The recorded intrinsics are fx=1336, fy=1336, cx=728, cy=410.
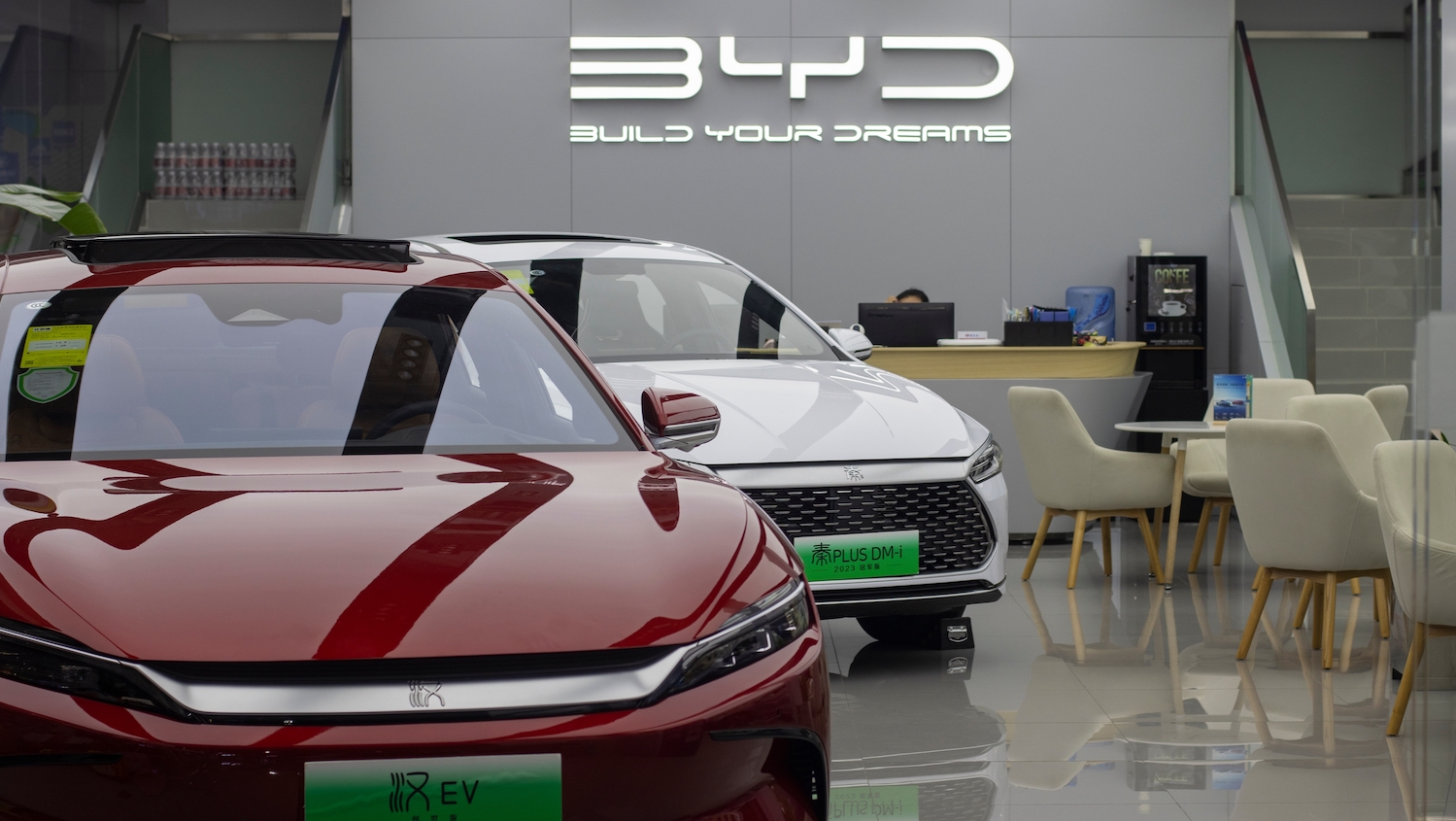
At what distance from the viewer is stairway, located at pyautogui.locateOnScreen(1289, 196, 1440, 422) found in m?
10.1

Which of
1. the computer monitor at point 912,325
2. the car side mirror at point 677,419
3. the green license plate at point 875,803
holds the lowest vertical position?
the green license plate at point 875,803

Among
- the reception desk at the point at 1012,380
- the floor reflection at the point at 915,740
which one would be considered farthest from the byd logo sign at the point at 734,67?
the floor reflection at the point at 915,740

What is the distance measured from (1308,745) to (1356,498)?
117cm

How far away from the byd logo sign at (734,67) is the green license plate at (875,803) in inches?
309

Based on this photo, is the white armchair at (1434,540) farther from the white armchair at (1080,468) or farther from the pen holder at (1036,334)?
the pen holder at (1036,334)

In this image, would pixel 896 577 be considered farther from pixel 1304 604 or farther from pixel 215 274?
pixel 215 274

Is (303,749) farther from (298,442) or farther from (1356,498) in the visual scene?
(1356,498)

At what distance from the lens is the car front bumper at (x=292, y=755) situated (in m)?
1.50

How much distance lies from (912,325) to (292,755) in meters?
6.36

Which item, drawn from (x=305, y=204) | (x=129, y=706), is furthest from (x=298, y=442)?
(x=305, y=204)

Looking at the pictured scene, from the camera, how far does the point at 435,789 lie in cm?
153

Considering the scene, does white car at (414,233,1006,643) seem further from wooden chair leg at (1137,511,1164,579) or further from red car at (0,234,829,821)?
wooden chair leg at (1137,511,1164,579)

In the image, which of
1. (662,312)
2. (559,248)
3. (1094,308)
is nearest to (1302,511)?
(662,312)

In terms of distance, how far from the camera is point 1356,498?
455cm
